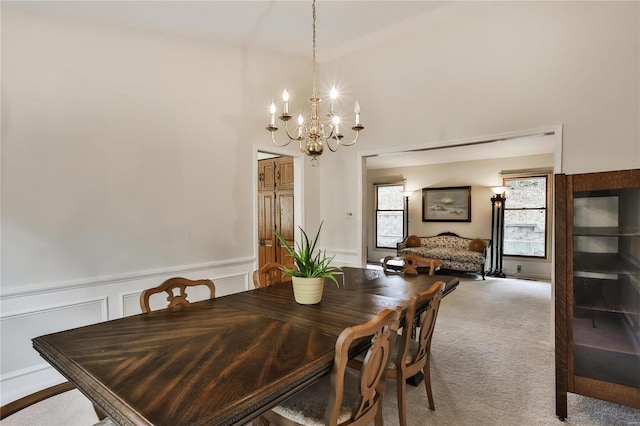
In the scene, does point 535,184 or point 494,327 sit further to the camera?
point 535,184

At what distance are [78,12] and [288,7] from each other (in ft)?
5.45

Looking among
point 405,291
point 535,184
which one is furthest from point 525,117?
point 535,184

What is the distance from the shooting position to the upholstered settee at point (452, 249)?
667cm

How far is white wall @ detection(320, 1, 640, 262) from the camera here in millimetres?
2795

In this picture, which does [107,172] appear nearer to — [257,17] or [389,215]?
[257,17]

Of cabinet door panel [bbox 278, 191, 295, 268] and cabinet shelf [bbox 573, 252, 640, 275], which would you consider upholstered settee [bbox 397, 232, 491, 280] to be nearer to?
cabinet door panel [bbox 278, 191, 295, 268]

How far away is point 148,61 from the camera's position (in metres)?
2.89

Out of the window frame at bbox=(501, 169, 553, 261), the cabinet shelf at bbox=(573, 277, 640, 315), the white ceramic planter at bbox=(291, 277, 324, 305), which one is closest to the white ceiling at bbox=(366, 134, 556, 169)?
the window frame at bbox=(501, 169, 553, 261)

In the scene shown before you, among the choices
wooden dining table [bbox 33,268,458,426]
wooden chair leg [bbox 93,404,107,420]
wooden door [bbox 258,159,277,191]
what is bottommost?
wooden chair leg [bbox 93,404,107,420]

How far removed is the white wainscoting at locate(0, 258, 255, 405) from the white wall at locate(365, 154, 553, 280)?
6.69m

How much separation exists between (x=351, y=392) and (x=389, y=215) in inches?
293

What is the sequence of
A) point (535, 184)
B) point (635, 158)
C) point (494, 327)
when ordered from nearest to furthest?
point (635, 158) < point (494, 327) < point (535, 184)

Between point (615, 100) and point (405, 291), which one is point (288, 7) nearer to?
point (405, 291)

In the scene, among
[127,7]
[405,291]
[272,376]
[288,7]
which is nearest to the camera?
[272,376]
